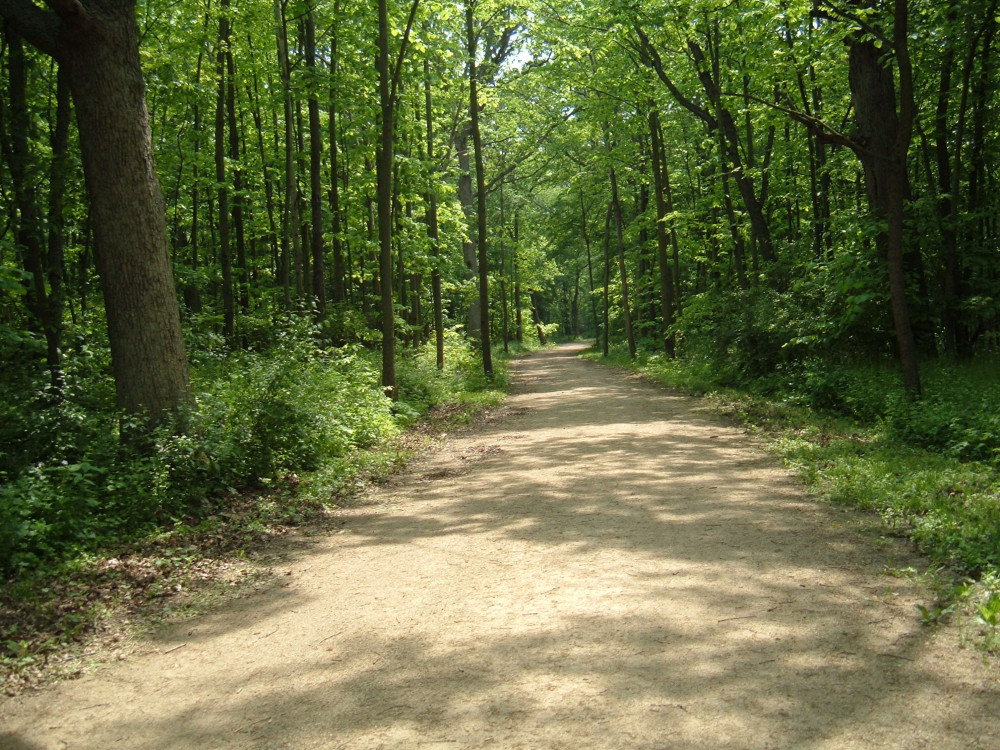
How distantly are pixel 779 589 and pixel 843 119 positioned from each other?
17086mm

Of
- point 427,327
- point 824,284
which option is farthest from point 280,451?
point 427,327

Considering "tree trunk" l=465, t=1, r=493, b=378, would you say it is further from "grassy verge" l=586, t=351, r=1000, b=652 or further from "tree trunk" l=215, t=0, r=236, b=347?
"grassy verge" l=586, t=351, r=1000, b=652

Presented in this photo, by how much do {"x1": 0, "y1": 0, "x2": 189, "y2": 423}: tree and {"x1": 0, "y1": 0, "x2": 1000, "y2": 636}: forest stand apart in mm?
27

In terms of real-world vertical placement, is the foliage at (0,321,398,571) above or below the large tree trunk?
below

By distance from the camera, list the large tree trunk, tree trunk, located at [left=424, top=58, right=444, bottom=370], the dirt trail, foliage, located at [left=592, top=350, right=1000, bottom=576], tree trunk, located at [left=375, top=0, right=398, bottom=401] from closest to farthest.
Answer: the dirt trail → foliage, located at [left=592, top=350, right=1000, bottom=576] → the large tree trunk → tree trunk, located at [left=375, top=0, right=398, bottom=401] → tree trunk, located at [left=424, top=58, right=444, bottom=370]

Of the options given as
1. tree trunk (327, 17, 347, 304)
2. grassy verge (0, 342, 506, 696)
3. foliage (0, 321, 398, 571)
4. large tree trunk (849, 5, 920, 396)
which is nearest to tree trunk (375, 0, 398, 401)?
tree trunk (327, 17, 347, 304)

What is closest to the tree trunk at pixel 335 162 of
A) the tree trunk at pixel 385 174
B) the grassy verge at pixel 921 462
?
the tree trunk at pixel 385 174

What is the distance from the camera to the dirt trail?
133 inches

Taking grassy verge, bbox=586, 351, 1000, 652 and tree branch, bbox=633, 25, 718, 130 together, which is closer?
grassy verge, bbox=586, 351, 1000, 652

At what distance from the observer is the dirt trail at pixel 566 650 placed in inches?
133

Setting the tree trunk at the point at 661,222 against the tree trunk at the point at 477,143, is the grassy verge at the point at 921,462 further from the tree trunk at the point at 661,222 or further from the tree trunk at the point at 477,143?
the tree trunk at the point at 661,222

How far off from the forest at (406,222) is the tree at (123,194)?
3 cm

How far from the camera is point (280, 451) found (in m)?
9.07

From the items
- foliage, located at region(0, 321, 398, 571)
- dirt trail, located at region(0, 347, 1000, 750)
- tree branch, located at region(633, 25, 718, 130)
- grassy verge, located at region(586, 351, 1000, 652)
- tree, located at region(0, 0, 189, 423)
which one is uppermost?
tree branch, located at region(633, 25, 718, 130)
